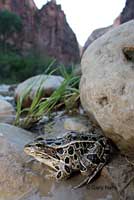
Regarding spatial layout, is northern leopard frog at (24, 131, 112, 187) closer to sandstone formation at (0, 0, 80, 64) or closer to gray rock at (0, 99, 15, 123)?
gray rock at (0, 99, 15, 123)

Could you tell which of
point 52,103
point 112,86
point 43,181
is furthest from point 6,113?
point 112,86

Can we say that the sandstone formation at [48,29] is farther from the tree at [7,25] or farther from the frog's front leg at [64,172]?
the frog's front leg at [64,172]

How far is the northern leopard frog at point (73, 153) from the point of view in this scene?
2133mm

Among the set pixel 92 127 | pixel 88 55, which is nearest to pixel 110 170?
pixel 92 127

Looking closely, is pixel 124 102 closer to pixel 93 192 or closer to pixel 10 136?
pixel 93 192

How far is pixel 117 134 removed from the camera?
2104 mm

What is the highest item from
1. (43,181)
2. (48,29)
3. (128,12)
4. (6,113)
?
(128,12)

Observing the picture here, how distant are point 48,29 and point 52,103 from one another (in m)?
19.1

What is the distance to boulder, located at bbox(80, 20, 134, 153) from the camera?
2.01 meters

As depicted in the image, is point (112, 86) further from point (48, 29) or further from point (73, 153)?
point (48, 29)

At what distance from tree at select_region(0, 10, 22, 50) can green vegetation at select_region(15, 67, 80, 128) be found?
15896mm

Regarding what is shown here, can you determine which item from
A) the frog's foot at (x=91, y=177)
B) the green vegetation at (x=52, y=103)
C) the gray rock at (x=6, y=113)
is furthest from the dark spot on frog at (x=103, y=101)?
the gray rock at (x=6, y=113)

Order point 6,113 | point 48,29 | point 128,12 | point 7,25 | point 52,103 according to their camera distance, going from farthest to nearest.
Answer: point 48,29
point 7,25
point 128,12
point 6,113
point 52,103

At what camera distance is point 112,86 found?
2.09 meters
